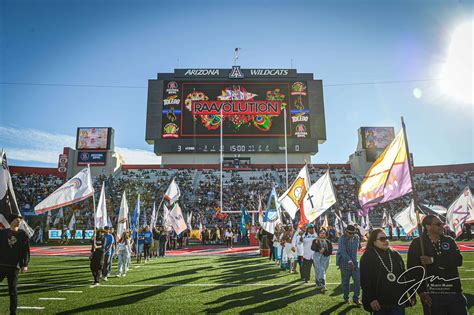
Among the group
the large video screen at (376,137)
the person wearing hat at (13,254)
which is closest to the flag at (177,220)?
the person wearing hat at (13,254)

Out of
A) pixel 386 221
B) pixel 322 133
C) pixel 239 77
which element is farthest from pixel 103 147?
pixel 386 221

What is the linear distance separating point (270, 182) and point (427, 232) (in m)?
34.4

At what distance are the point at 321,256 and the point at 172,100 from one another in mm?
32600

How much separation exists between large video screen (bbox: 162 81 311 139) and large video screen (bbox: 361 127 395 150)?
11.4 meters

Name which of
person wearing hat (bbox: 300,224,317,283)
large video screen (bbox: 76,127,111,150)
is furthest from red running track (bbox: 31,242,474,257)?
large video screen (bbox: 76,127,111,150)

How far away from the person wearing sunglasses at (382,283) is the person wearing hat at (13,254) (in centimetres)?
565

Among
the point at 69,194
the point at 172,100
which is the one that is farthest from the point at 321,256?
the point at 172,100

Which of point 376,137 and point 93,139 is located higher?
point 376,137

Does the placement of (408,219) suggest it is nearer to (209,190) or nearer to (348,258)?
(348,258)

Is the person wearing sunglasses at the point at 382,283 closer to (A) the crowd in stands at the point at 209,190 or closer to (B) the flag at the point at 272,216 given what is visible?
(B) the flag at the point at 272,216

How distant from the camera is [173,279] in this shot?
31.7 ft

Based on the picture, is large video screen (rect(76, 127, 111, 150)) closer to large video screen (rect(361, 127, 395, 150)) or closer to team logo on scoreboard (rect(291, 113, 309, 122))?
team logo on scoreboard (rect(291, 113, 309, 122))

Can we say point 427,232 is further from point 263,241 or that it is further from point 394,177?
point 263,241

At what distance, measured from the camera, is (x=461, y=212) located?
13.5m
